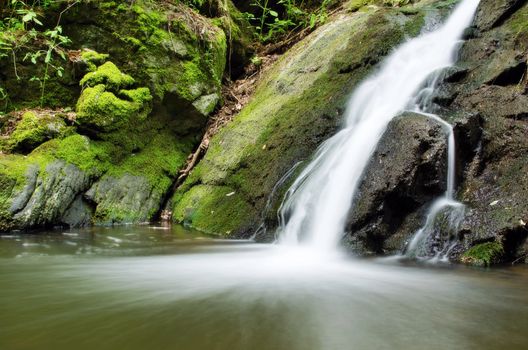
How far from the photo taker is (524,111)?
3.69m

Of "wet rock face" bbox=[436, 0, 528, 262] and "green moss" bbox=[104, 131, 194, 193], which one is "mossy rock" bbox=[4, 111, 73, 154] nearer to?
"green moss" bbox=[104, 131, 194, 193]

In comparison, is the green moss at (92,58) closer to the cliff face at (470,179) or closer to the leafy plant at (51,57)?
the leafy plant at (51,57)

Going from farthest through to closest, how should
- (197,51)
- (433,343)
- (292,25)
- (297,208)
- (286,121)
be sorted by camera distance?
(292,25) < (197,51) < (286,121) < (297,208) < (433,343)

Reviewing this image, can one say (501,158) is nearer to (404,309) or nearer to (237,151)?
(404,309)

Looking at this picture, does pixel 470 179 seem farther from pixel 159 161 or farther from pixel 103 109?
pixel 103 109

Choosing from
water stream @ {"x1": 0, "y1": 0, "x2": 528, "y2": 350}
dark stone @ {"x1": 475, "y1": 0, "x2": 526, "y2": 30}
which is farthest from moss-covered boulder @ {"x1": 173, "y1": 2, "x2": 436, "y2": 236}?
dark stone @ {"x1": 475, "y1": 0, "x2": 526, "y2": 30}

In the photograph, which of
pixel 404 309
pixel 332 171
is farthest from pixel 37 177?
pixel 404 309

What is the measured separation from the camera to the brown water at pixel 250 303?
5.20ft

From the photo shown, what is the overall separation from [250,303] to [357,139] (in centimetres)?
271

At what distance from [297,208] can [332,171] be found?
0.52m

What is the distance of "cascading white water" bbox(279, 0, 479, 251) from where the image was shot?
12.4ft

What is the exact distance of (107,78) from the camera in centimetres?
579

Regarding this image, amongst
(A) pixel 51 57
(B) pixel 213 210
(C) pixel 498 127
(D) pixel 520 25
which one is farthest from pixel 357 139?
(A) pixel 51 57

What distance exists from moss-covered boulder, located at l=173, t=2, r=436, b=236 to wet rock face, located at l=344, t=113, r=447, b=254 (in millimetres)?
1169
